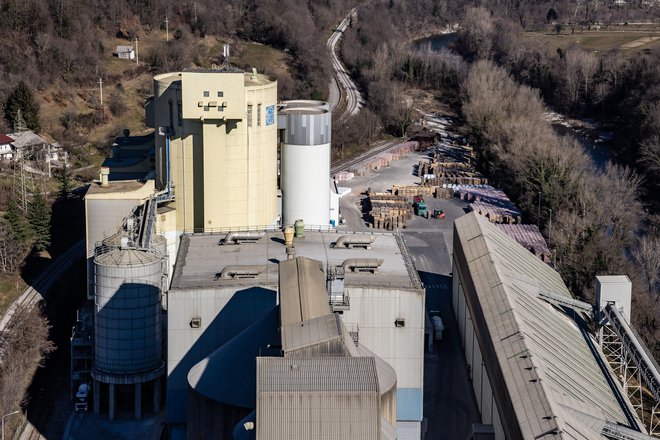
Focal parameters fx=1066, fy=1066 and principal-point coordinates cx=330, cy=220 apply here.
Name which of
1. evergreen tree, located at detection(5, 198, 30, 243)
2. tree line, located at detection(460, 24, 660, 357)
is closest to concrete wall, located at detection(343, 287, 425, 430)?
tree line, located at detection(460, 24, 660, 357)

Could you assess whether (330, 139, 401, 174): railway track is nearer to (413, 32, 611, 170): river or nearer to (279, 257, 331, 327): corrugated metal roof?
(413, 32, 611, 170): river

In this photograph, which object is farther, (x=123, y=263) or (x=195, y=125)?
(x=195, y=125)

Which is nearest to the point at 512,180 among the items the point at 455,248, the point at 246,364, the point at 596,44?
the point at 455,248

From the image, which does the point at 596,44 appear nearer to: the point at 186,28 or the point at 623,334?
the point at 186,28

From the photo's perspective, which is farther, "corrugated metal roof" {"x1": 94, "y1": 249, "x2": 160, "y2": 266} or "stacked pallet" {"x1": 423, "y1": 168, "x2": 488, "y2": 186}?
"stacked pallet" {"x1": 423, "y1": 168, "x2": 488, "y2": 186}

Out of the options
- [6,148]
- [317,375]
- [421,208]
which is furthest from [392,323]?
[6,148]

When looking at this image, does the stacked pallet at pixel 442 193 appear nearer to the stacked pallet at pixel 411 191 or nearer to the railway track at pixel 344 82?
the stacked pallet at pixel 411 191

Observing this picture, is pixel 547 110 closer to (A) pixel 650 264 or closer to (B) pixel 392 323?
A: (A) pixel 650 264
